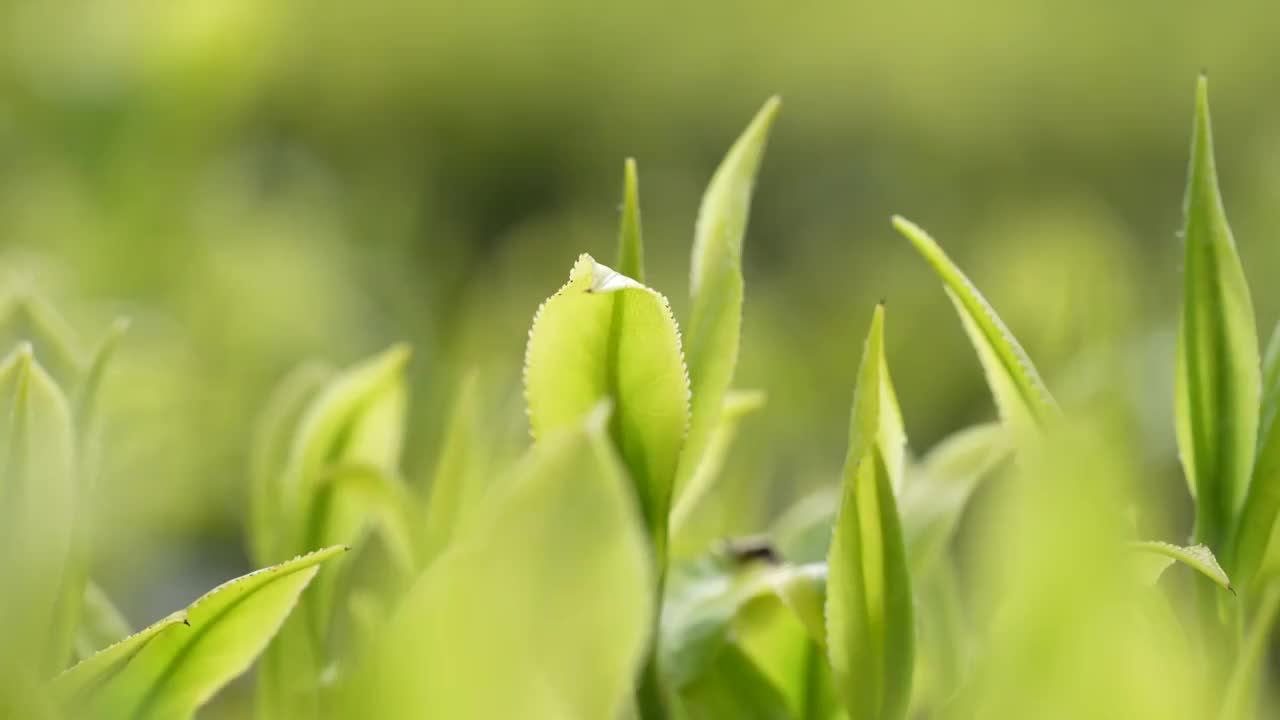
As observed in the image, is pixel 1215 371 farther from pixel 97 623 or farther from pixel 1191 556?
pixel 97 623

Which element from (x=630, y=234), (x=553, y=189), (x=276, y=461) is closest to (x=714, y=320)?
(x=630, y=234)

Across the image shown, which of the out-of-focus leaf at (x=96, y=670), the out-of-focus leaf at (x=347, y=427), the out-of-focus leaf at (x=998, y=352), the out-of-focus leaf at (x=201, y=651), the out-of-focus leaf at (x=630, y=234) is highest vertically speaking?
the out-of-focus leaf at (x=347, y=427)

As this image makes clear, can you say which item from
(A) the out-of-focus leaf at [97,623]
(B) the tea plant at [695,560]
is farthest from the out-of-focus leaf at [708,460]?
(A) the out-of-focus leaf at [97,623]

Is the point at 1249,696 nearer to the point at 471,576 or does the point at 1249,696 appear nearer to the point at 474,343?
the point at 471,576

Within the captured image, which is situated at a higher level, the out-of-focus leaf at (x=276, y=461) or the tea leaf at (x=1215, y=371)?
the out-of-focus leaf at (x=276, y=461)

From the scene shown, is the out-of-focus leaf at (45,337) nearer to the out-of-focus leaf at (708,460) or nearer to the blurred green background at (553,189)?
the blurred green background at (553,189)

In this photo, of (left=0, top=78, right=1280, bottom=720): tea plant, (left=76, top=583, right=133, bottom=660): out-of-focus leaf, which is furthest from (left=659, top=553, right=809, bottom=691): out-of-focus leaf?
(left=76, top=583, right=133, bottom=660): out-of-focus leaf
